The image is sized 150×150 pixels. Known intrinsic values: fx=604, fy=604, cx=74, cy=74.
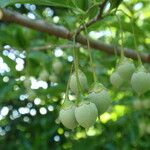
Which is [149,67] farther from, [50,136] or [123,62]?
[123,62]

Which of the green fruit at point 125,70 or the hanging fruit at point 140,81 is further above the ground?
the green fruit at point 125,70

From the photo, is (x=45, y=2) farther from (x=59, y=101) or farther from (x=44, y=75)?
(x=59, y=101)

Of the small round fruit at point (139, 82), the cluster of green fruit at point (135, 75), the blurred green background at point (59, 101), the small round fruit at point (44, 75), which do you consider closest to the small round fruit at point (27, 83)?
the blurred green background at point (59, 101)

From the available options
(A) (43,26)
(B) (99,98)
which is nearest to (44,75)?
(A) (43,26)

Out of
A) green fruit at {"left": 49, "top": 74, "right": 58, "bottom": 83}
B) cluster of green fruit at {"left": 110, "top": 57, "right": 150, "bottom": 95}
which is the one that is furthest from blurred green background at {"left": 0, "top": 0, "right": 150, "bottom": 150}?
cluster of green fruit at {"left": 110, "top": 57, "right": 150, "bottom": 95}

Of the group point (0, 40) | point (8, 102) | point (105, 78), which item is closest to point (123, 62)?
point (0, 40)

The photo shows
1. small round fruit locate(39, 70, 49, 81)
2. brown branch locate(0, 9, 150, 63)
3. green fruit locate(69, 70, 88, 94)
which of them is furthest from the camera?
small round fruit locate(39, 70, 49, 81)

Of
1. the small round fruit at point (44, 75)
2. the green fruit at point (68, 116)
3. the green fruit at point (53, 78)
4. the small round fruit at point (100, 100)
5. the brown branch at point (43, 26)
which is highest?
the brown branch at point (43, 26)

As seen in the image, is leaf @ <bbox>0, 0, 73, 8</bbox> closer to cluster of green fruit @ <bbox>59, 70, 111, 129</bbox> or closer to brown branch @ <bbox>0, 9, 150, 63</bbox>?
cluster of green fruit @ <bbox>59, 70, 111, 129</bbox>

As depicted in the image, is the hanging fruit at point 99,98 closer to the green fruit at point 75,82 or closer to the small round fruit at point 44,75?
the green fruit at point 75,82
